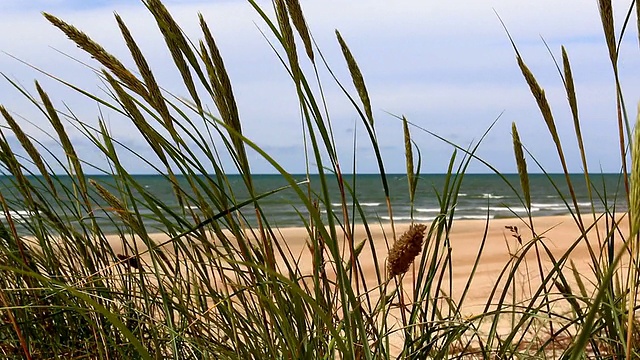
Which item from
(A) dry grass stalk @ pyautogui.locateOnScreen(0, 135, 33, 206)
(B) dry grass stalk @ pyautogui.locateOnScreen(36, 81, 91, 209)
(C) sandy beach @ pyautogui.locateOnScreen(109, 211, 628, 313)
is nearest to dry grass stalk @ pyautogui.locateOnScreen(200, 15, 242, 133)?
(B) dry grass stalk @ pyautogui.locateOnScreen(36, 81, 91, 209)

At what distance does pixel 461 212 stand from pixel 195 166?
2140cm

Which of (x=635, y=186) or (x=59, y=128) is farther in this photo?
(x=59, y=128)

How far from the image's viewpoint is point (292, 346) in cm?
108

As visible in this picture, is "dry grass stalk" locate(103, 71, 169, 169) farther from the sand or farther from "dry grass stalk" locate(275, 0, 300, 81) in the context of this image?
the sand

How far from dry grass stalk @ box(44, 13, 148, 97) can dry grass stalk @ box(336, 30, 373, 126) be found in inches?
15.0

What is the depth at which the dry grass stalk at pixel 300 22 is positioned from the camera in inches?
40.1

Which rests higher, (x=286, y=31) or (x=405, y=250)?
(x=286, y=31)

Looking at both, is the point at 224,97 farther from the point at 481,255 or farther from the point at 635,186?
the point at 481,255

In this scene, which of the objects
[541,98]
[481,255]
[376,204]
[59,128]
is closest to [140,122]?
[59,128]

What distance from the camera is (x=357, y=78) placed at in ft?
4.05

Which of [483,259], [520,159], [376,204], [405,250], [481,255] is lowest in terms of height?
[483,259]

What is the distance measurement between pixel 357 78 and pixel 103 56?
447 millimetres

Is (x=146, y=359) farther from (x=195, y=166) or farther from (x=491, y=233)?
(x=491, y=233)

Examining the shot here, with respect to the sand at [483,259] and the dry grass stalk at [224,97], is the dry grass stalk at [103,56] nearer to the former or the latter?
the dry grass stalk at [224,97]
